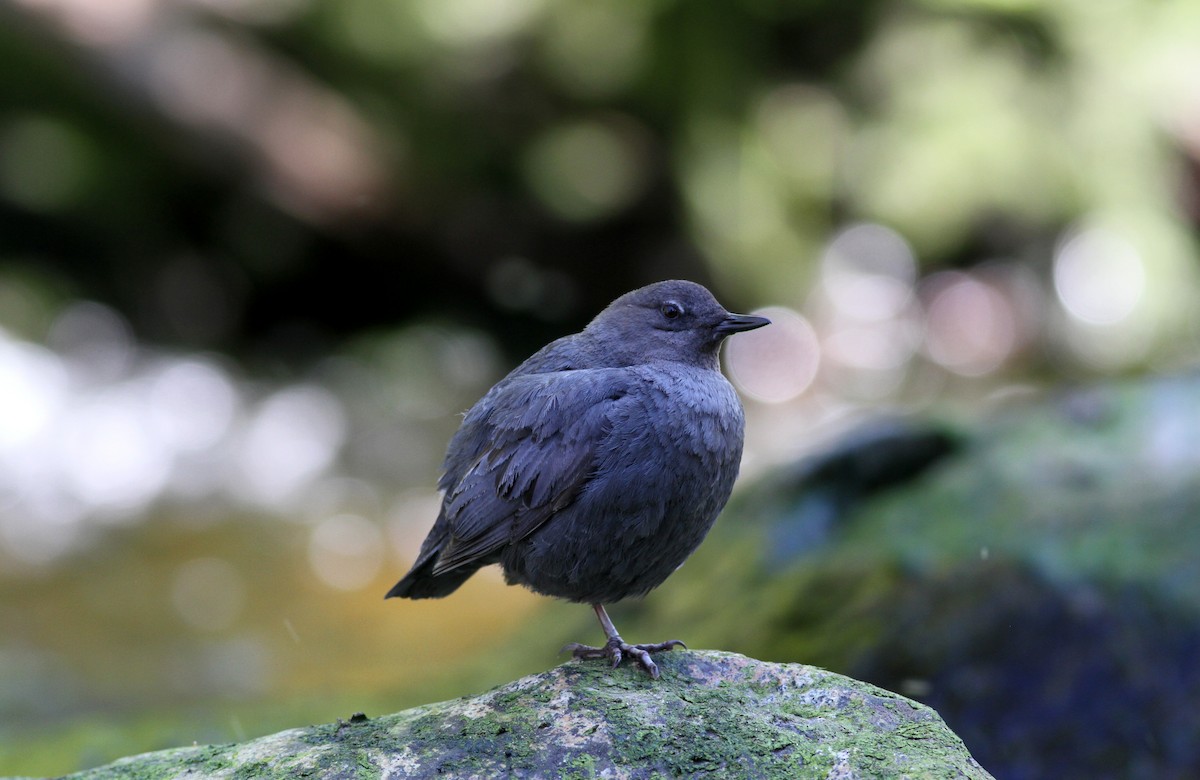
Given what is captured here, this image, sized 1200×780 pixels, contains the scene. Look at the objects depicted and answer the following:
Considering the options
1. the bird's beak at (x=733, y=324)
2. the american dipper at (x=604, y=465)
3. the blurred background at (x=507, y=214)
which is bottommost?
the american dipper at (x=604, y=465)

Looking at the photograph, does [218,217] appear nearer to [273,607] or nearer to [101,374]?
[101,374]

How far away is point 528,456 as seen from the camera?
3320mm

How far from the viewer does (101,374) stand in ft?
34.2

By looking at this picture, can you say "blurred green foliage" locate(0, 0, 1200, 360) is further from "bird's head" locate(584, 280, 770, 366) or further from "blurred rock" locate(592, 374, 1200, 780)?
"bird's head" locate(584, 280, 770, 366)

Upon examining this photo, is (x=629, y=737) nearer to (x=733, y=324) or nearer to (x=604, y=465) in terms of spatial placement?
(x=604, y=465)

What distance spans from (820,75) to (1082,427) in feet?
21.2

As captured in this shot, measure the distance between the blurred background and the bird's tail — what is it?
5138 millimetres

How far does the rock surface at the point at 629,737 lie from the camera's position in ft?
8.69

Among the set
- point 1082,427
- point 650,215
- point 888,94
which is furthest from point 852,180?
point 1082,427

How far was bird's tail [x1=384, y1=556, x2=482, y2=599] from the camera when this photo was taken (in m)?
3.61

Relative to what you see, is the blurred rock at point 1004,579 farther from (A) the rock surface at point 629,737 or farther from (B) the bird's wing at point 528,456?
(B) the bird's wing at point 528,456

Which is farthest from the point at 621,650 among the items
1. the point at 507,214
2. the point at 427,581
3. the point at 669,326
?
the point at 507,214

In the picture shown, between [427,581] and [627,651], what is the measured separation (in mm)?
837

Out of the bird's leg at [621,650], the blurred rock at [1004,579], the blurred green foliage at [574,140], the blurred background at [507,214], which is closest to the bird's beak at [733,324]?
the bird's leg at [621,650]
